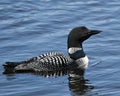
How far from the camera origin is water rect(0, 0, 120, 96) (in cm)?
1284

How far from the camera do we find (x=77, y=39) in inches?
584

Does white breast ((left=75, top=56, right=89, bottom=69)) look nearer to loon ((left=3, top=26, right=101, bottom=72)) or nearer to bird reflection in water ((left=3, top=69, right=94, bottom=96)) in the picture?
loon ((left=3, top=26, right=101, bottom=72))

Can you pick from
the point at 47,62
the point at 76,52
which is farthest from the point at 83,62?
the point at 47,62

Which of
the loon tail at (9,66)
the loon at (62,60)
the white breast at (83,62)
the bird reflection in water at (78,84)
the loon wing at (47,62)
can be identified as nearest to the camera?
the bird reflection in water at (78,84)

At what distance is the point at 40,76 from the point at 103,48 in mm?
2336

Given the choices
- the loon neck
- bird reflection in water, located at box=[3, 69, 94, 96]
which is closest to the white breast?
the loon neck

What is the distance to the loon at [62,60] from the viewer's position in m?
14.0

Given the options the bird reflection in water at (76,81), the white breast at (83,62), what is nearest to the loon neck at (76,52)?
the white breast at (83,62)

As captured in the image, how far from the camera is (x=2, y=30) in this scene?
17.4 metres

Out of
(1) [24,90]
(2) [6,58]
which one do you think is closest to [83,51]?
(2) [6,58]

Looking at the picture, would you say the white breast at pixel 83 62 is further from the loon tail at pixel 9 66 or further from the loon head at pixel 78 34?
the loon tail at pixel 9 66

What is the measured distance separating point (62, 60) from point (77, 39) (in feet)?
2.43

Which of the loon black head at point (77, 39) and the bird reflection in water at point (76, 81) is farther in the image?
the loon black head at point (77, 39)

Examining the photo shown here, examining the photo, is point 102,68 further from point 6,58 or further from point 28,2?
point 28,2
